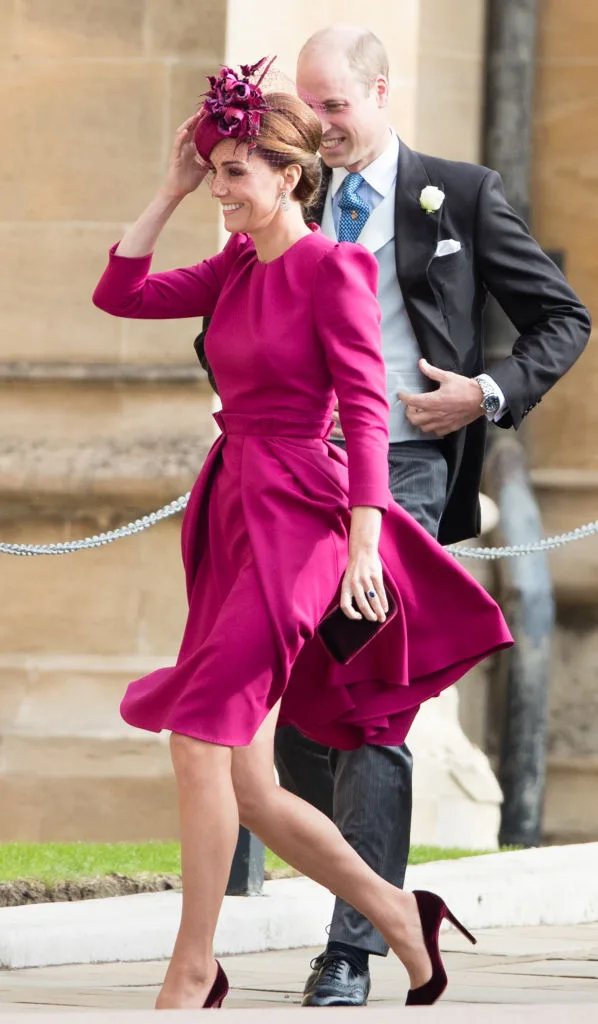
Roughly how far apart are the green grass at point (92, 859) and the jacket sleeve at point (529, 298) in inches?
63.7

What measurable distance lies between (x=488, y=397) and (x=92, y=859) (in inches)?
75.8

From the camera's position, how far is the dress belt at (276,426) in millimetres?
3602

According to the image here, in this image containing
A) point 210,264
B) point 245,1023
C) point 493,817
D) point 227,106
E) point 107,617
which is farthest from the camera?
point 493,817

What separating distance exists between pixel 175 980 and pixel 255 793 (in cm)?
32

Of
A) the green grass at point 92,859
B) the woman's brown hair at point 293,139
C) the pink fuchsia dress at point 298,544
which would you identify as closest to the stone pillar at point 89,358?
the green grass at point 92,859

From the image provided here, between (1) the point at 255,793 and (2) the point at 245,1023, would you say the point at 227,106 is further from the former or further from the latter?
(2) the point at 245,1023

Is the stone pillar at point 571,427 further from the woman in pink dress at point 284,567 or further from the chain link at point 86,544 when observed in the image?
the woman in pink dress at point 284,567

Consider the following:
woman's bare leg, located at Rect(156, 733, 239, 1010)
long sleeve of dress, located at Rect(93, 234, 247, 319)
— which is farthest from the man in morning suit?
woman's bare leg, located at Rect(156, 733, 239, 1010)

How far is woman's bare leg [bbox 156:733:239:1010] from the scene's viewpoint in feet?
10.9

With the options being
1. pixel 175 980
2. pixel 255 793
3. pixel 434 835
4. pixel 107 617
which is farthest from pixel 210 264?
pixel 434 835

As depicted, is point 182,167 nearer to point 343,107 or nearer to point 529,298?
point 343,107

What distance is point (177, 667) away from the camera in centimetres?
349

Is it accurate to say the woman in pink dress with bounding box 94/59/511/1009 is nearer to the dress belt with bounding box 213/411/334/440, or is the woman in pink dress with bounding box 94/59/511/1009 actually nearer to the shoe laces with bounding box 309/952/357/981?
the dress belt with bounding box 213/411/334/440

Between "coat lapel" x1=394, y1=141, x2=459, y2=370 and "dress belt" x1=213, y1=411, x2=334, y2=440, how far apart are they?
1.78 feet
